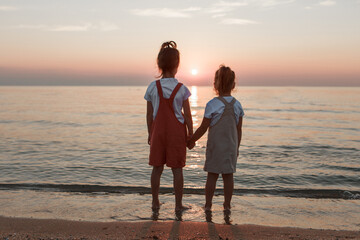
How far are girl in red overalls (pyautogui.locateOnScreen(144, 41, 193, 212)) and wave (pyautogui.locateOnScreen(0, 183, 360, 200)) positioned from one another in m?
2.13

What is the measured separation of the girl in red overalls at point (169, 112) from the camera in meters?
4.26

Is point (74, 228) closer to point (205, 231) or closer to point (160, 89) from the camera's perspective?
point (205, 231)

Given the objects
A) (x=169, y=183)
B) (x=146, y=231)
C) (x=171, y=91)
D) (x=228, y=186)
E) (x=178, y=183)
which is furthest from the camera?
(x=169, y=183)

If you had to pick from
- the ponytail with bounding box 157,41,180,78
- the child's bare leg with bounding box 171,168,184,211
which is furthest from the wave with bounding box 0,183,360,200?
the ponytail with bounding box 157,41,180,78

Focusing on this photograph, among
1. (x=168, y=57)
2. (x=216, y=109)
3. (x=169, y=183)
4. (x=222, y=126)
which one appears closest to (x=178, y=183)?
(x=222, y=126)

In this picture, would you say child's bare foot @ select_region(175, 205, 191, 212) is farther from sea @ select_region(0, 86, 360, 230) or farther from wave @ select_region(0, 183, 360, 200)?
wave @ select_region(0, 183, 360, 200)

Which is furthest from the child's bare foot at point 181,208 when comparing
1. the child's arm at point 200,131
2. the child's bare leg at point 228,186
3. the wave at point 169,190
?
the wave at point 169,190

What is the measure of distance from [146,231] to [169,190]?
270cm

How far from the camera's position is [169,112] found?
4.27m

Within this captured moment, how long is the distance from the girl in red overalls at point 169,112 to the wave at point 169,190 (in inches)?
83.9

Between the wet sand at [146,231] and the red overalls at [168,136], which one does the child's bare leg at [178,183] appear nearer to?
the red overalls at [168,136]

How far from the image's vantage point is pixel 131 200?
559cm

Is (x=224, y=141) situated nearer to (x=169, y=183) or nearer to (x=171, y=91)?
(x=171, y=91)

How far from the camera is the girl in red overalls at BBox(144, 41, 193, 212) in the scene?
4.26 metres
